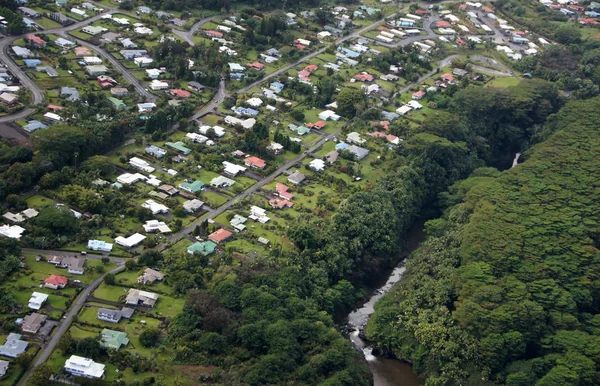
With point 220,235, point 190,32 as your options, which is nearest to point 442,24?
point 190,32

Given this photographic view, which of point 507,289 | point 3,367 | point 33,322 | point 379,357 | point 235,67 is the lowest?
point 379,357

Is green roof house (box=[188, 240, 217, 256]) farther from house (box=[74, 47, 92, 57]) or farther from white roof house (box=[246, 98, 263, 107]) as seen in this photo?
house (box=[74, 47, 92, 57])

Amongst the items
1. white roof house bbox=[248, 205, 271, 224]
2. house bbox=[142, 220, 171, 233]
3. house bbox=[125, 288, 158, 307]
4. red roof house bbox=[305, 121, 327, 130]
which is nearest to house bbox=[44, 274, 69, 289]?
house bbox=[125, 288, 158, 307]

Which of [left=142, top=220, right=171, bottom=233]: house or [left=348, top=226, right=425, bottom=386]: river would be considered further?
[left=142, top=220, right=171, bottom=233]: house

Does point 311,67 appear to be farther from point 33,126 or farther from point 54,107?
point 33,126

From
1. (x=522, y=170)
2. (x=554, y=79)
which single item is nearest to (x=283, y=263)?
Answer: (x=522, y=170)

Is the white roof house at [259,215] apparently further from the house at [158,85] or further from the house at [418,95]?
the house at [418,95]
